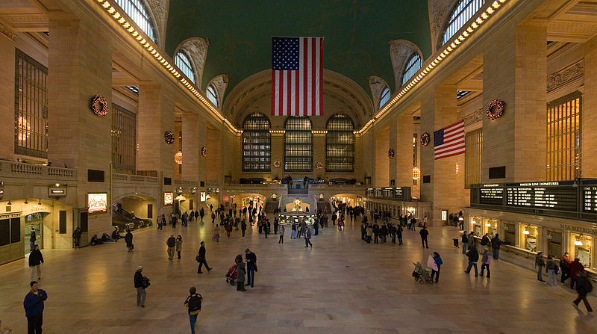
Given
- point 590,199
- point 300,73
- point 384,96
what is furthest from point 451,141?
point 384,96

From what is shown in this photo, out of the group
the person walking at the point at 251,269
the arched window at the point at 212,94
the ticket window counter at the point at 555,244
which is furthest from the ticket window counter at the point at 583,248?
the arched window at the point at 212,94

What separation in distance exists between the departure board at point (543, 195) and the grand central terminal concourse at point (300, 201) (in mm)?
67

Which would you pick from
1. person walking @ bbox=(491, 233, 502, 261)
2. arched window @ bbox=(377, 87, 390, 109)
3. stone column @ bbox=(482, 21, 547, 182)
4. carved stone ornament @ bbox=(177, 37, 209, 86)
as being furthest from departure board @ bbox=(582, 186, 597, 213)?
arched window @ bbox=(377, 87, 390, 109)

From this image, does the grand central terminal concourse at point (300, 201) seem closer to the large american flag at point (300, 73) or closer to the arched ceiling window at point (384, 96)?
the large american flag at point (300, 73)

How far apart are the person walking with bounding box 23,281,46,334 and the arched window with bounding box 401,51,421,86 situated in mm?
29446

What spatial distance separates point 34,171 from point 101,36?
8.73 metres

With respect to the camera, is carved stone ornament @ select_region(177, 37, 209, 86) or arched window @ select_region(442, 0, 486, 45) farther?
carved stone ornament @ select_region(177, 37, 209, 86)

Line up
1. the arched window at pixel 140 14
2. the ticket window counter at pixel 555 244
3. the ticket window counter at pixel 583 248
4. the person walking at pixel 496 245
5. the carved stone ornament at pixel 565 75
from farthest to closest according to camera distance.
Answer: the arched window at pixel 140 14 < the carved stone ornament at pixel 565 75 < the person walking at pixel 496 245 < the ticket window counter at pixel 555 244 < the ticket window counter at pixel 583 248

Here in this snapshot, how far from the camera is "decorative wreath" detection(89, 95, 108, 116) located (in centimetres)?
1620

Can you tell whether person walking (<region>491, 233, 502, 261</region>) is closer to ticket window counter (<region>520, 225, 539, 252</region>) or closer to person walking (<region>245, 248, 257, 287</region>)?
ticket window counter (<region>520, 225, 539, 252</region>)

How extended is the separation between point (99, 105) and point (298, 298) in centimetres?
1507

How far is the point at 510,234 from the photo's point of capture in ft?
43.7

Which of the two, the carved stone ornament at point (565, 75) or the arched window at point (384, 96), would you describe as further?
the arched window at point (384, 96)

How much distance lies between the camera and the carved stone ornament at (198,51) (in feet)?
96.5
